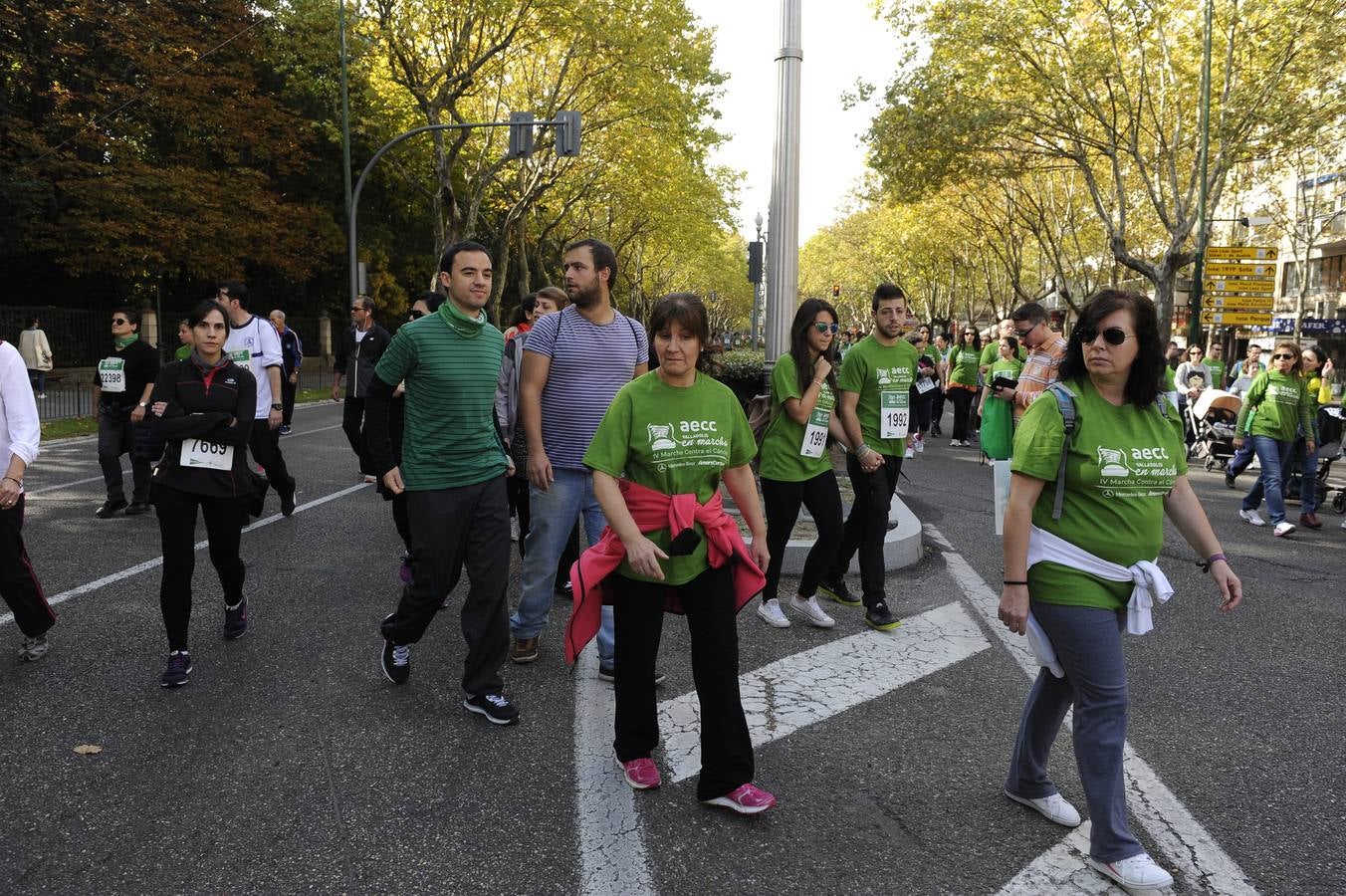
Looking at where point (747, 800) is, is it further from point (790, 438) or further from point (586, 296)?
point (790, 438)

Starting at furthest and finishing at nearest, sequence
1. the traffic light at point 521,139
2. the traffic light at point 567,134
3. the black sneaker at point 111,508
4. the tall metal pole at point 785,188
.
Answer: the traffic light at point 567,134, the traffic light at point 521,139, the tall metal pole at point 785,188, the black sneaker at point 111,508

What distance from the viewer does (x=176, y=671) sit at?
4.29 meters

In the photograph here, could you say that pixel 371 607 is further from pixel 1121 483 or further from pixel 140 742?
pixel 1121 483

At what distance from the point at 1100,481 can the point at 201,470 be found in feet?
12.3

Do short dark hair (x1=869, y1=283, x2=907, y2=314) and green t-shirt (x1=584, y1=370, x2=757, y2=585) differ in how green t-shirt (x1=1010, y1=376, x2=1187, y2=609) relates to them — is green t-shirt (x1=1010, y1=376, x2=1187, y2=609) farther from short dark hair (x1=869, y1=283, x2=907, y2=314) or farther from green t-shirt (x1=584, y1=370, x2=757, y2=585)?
short dark hair (x1=869, y1=283, x2=907, y2=314)

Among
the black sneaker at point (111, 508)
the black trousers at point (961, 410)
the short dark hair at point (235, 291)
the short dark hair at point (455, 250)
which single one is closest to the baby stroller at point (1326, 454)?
the black trousers at point (961, 410)

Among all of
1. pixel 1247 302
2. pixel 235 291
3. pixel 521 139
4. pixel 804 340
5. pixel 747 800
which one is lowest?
pixel 747 800

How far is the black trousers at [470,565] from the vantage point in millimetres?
3996

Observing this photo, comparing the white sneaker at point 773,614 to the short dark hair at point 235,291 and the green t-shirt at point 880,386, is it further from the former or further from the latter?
the short dark hair at point 235,291

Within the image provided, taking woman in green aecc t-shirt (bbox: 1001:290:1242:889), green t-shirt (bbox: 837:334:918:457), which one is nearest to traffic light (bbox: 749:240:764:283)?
green t-shirt (bbox: 837:334:918:457)

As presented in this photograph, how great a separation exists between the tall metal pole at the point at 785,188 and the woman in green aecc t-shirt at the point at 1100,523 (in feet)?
18.7

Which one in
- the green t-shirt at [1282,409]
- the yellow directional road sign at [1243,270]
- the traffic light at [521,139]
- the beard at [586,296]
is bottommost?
the green t-shirt at [1282,409]

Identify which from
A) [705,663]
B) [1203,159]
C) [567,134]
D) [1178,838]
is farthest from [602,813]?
[1203,159]

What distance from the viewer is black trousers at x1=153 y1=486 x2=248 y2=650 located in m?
4.34
